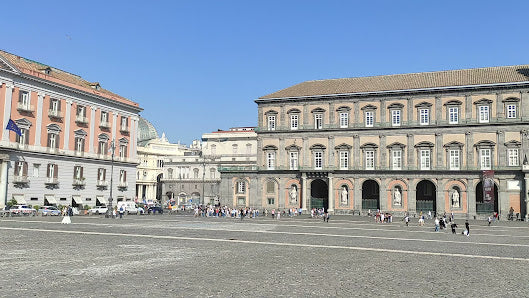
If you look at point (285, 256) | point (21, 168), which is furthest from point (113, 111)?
point (285, 256)

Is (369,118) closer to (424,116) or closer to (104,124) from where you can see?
(424,116)

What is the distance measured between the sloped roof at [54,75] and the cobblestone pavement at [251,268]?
3262cm

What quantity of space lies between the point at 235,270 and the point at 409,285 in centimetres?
497

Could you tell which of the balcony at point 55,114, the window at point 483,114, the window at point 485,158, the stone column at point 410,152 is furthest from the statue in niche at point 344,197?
the balcony at point 55,114

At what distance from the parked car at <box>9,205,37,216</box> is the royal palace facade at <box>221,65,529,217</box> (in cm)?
2762

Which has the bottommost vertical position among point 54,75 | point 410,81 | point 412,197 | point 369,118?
point 412,197

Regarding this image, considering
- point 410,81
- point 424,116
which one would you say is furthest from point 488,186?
point 410,81

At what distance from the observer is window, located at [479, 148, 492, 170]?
188ft

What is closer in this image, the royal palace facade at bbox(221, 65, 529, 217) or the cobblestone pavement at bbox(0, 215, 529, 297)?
the cobblestone pavement at bbox(0, 215, 529, 297)

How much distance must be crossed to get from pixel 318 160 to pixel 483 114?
808 inches

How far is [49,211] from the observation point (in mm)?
49188

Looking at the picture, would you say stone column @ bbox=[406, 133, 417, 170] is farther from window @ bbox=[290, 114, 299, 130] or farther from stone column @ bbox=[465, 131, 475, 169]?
window @ bbox=[290, 114, 299, 130]

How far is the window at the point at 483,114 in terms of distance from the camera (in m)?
57.7

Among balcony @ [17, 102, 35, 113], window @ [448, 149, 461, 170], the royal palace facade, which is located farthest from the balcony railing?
window @ [448, 149, 461, 170]
